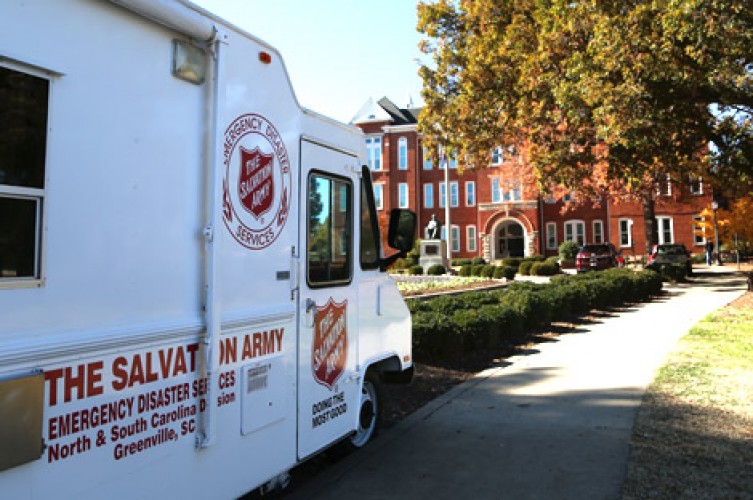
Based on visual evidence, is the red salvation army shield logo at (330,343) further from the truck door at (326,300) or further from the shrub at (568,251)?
the shrub at (568,251)

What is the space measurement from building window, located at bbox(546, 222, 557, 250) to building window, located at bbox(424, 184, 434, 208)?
1041 centimetres

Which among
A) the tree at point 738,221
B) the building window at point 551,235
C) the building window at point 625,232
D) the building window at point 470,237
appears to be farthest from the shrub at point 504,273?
the building window at point 470,237

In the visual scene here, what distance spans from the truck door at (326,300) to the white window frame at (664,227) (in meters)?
48.4

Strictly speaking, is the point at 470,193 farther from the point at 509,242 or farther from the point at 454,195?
the point at 509,242

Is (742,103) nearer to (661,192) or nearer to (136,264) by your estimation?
(136,264)

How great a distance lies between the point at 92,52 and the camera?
236 cm

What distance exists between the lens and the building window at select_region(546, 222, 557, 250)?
1938 inches

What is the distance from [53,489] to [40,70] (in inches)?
60.8

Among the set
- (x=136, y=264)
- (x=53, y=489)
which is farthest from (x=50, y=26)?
(x=53, y=489)

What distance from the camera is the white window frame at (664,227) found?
46.8 m

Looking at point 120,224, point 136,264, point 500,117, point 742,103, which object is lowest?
point 136,264

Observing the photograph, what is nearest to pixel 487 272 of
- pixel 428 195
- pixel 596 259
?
pixel 596 259

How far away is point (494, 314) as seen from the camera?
376 inches

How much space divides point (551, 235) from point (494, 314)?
41.9 metres
